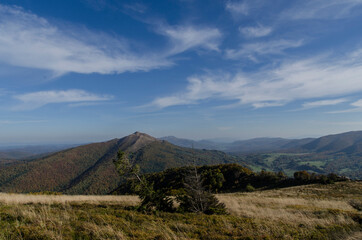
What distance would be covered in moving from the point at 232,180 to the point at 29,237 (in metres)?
51.7

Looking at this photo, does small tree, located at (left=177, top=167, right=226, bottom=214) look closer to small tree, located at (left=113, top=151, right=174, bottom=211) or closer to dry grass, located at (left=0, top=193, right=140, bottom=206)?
small tree, located at (left=113, top=151, right=174, bottom=211)

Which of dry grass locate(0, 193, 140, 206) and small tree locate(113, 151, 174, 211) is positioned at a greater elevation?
small tree locate(113, 151, 174, 211)

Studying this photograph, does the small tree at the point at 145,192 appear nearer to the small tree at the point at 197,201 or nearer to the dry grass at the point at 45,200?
the small tree at the point at 197,201

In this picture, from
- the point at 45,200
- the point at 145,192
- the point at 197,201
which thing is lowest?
the point at 45,200

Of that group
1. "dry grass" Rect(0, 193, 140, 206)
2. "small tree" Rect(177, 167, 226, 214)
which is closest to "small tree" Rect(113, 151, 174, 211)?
"small tree" Rect(177, 167, 226, 214)

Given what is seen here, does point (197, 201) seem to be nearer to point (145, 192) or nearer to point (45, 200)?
point (145, 192)

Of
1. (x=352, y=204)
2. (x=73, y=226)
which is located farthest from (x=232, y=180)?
(x=73, y=226)

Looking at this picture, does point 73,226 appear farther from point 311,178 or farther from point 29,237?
point 311,178

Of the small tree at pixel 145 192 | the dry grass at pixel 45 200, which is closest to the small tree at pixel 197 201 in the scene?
the small tree at pixel 145 192

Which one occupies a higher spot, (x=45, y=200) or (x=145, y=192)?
(x=145, y=192)

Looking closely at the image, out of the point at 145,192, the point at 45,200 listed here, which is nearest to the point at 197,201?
the point at 145,192

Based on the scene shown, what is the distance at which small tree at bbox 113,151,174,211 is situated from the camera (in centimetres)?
1101

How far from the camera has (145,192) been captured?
11555 millimetres

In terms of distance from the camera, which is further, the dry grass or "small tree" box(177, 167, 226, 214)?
the dry grass
